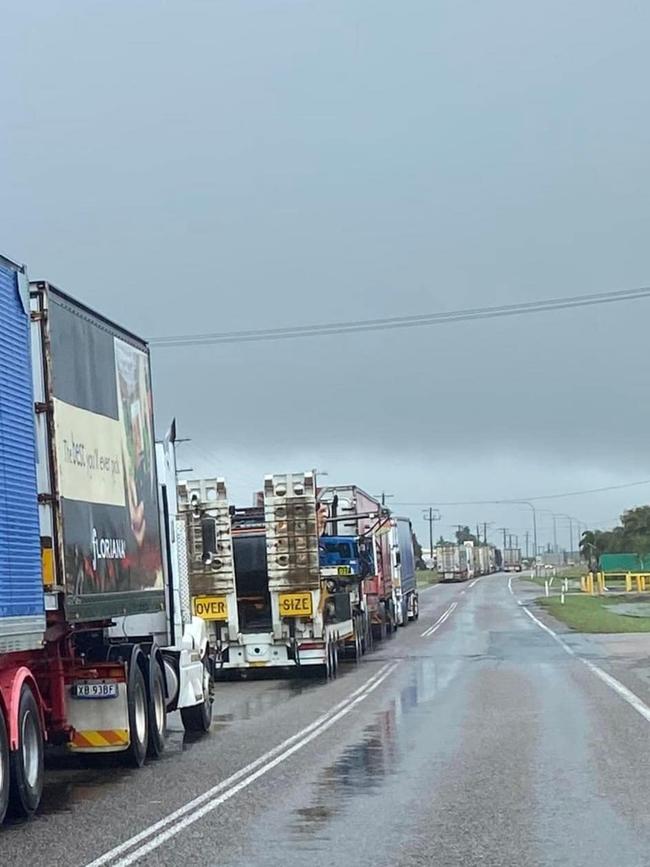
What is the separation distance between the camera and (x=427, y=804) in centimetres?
1091

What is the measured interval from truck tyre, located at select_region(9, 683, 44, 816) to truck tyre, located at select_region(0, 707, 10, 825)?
5.4 inches

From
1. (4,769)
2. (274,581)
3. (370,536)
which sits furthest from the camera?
(370,536)

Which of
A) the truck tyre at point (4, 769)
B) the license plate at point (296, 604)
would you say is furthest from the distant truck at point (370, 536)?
the truck tyre at point (4, 769)

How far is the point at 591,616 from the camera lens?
156 feet

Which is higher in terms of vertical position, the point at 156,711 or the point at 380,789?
the point at 156,711

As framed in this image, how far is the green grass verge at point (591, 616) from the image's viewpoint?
4066 centimetres

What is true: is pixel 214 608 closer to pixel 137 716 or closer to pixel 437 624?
pixel 137 716

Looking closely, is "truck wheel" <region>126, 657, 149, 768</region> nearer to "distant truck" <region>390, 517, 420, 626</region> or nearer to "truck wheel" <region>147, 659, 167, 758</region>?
"truck wheel" <region>147, 659, 167, 758</region>

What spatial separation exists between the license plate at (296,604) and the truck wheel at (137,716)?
11.1 m

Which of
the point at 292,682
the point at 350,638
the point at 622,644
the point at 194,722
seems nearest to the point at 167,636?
the point at 194,722

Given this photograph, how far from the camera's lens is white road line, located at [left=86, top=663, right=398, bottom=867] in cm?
923

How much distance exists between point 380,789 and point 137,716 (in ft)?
11.4

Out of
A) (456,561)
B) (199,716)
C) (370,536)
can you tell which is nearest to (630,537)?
(456,561)

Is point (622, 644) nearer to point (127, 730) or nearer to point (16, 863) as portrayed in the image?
point (127, 730)
